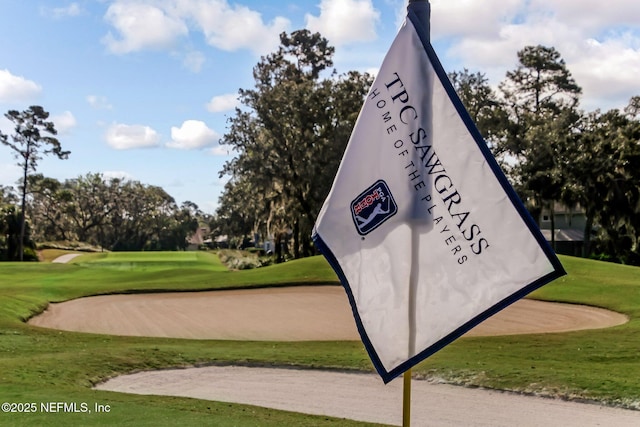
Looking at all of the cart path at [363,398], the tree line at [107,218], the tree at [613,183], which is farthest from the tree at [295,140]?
the tree line at [107,218]

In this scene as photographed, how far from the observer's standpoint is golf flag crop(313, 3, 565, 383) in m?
3.72

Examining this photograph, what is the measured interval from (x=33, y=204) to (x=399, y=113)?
9183cm

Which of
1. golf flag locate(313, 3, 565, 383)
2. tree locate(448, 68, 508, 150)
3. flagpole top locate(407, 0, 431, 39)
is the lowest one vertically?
golf flag locate(313, 3, 565, 383)

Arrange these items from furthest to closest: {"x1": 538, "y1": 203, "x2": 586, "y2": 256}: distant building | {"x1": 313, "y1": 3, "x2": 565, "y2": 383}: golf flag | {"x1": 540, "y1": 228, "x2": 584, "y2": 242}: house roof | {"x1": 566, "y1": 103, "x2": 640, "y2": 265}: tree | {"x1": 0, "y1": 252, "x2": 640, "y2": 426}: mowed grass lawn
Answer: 1. {"x1": 538, "y1": 203, "x2": 586, "y2": 256}: distant building
2. {"x1": 540, "y1": 228, "x2": 584, "y2": 242}: house roof
3. {"x1": 566, "y1": 103, "x2": 640, "y2": 265}: tree
4. {"x1": 0, "y1": 252, "x2": 640, "y2": 426}: mowed grass lawn
5. {"x1": 313, "y1": 3, "x2": 565, "y2": 383}: golf flag

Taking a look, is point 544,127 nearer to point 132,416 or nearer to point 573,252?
point 573,252

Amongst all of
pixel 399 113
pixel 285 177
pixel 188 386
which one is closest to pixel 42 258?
pixel 285 177

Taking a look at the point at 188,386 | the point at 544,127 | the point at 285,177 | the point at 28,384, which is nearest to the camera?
the point at 28,384

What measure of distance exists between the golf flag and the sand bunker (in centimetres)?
1304

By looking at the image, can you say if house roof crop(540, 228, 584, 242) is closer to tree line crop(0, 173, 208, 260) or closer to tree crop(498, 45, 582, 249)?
tree crop(498, 45, 582, 249)

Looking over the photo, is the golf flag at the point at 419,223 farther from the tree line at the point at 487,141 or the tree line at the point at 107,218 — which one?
the tree line at the point at 107,218

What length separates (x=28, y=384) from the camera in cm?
915

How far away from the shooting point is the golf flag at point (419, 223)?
3.72 metres

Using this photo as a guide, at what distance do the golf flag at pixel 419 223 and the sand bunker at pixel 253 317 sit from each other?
13.0 meters

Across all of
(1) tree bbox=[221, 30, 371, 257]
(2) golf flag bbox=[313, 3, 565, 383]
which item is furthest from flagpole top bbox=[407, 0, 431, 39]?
(1) tree bbox=[221, 30, 371, 257]
